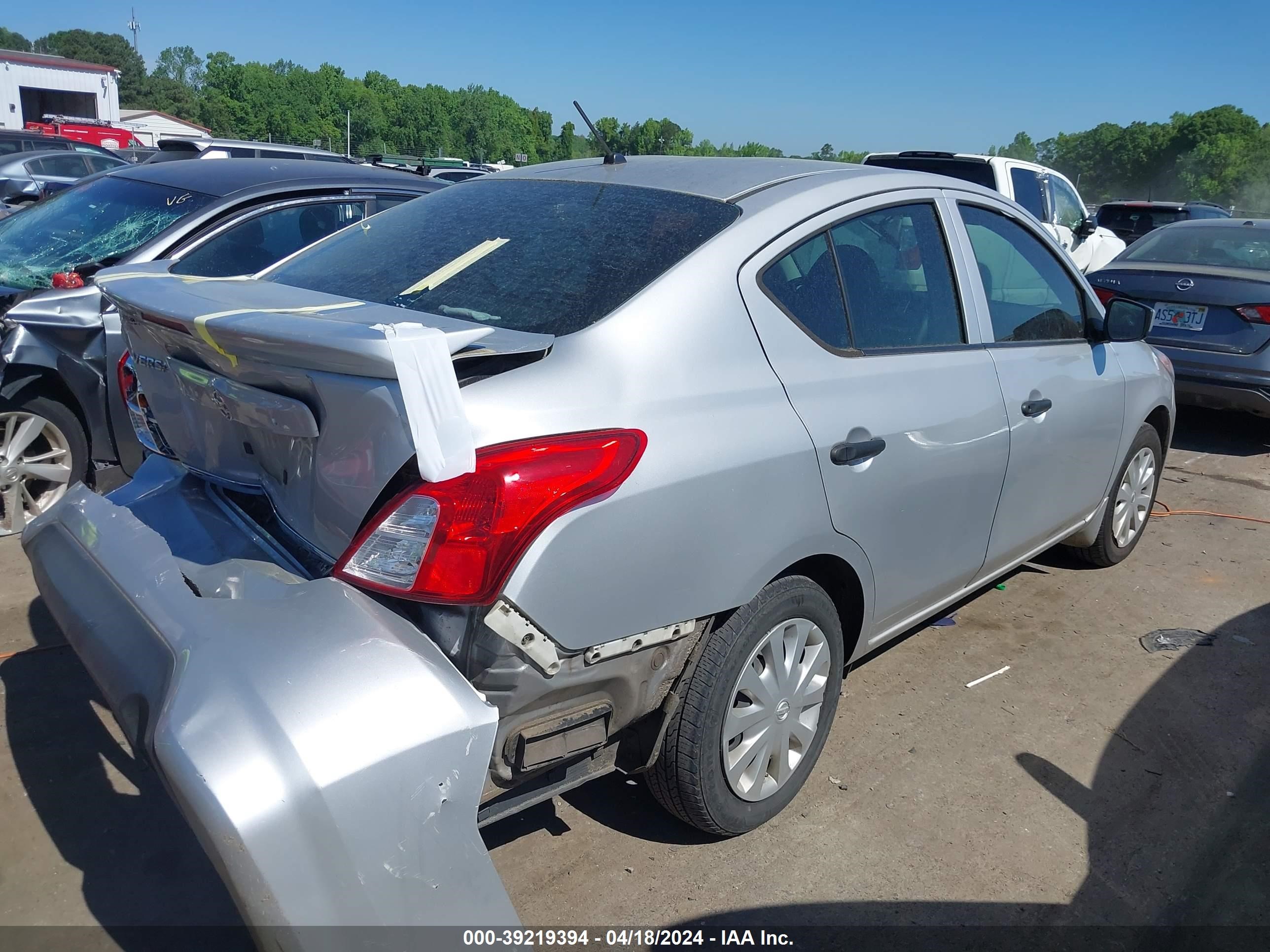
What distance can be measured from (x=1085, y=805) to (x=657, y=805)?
4.38 feet

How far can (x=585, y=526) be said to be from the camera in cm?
197

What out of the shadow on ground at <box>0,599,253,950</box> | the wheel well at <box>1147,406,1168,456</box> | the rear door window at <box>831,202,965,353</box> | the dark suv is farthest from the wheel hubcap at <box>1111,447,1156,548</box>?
the dark suv

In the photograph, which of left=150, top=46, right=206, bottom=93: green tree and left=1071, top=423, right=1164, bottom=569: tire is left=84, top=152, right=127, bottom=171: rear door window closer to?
left=1071, top=423, right=1164, bottom=569: tire

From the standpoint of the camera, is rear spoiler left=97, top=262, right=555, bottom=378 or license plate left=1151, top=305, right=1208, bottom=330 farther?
license plate left=1151, top=305, right=1208, bottom=330

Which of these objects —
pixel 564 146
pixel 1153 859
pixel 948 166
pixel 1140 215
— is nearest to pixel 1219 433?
pixel 948 166

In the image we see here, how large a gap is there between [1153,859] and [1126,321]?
215cm

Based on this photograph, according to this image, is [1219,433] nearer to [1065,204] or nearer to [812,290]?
[1065,204]

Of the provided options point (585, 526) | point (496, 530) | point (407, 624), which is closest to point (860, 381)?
point (585, 526)

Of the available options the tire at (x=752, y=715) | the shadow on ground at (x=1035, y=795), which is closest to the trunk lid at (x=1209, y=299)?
the shadow on ground at (x=1035, y=795)

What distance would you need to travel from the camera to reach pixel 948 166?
10422 mm

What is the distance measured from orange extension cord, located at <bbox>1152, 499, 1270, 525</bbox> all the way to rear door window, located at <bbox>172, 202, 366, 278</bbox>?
4.89m

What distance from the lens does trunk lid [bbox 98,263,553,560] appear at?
6.21ft

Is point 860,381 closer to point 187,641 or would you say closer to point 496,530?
point 496,530

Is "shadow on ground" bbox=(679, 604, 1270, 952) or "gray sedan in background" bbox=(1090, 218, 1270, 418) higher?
"gray sedan in background" bbox=(1090, 218, 1270, 418)
